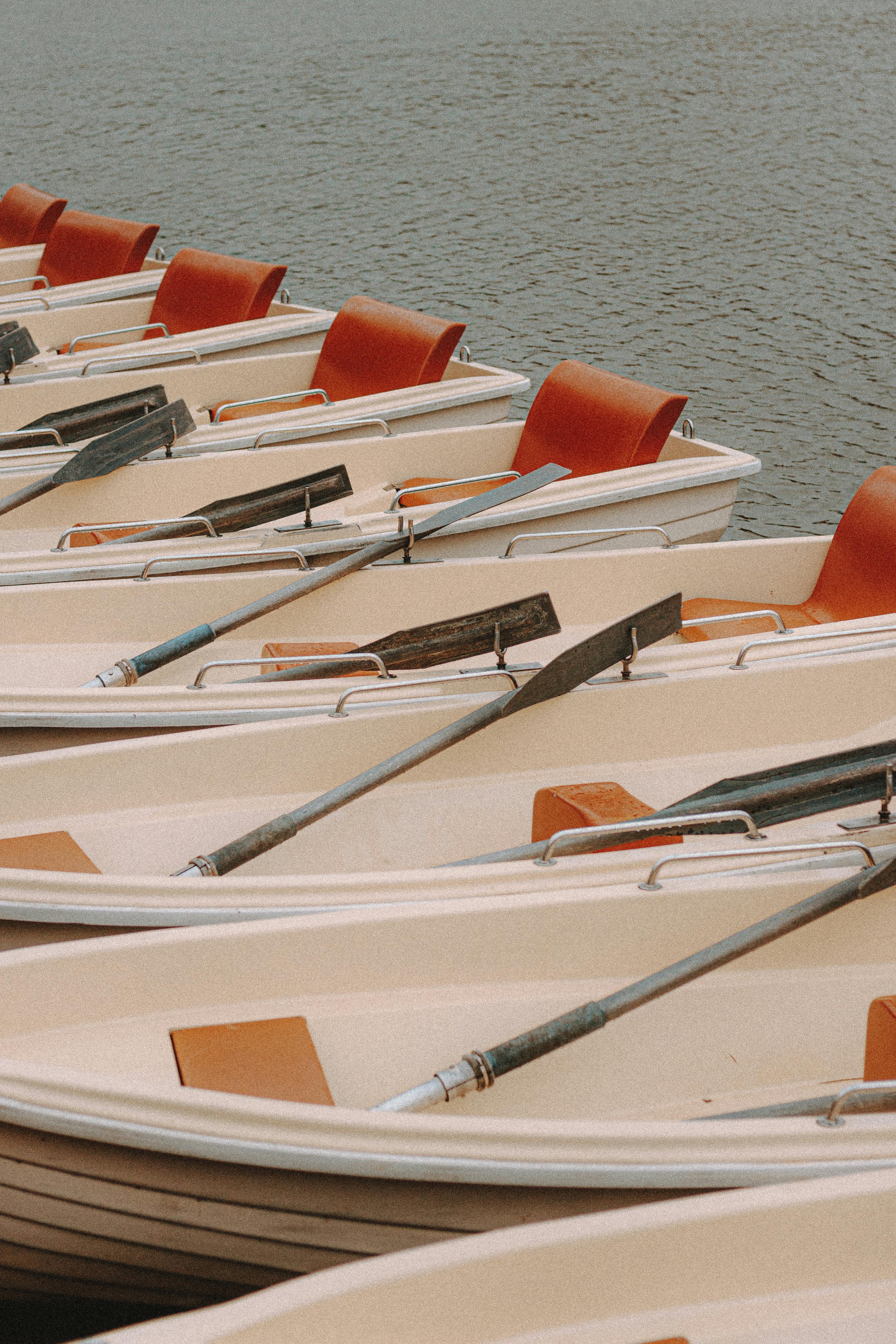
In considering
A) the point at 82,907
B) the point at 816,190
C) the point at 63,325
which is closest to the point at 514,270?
the point at 816,190

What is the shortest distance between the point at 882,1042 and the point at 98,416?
12.5ft

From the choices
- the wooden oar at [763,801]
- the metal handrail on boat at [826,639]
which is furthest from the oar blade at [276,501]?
the wooden oar at [763,801]

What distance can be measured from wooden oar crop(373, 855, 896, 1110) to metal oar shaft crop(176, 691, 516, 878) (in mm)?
665

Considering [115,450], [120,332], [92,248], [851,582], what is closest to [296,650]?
[115,450]

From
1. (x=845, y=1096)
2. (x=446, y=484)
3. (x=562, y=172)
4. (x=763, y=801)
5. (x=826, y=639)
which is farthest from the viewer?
(x=562, y=172)

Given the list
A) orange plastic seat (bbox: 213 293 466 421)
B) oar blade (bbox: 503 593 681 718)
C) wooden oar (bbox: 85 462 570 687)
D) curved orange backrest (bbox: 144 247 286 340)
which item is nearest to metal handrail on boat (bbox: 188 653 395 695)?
wooden oar (bbox: 85 462 570 687)

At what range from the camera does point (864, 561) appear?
14.1ft

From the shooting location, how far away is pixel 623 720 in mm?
3691

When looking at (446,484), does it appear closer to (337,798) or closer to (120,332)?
(337,798)

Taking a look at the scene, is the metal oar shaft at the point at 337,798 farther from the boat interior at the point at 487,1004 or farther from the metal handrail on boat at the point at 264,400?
the metal handrail on boat at the point at 264,400

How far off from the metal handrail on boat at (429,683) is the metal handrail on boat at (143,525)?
984 mm

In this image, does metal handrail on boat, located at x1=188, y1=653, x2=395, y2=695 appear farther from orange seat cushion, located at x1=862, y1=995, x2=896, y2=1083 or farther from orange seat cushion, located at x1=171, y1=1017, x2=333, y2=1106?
orange seat cushion, located at x1=862, y1=995, x2=896, y2=1083

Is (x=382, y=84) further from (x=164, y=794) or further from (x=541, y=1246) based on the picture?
(x=541, y=1246)

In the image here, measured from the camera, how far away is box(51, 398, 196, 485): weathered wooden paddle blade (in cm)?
477
